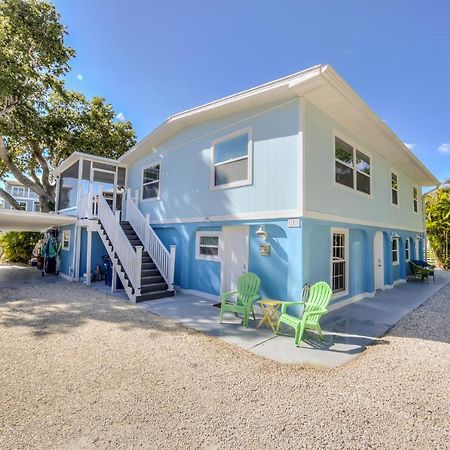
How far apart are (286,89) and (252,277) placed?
15.3 feet

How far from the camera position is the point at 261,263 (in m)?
6.97

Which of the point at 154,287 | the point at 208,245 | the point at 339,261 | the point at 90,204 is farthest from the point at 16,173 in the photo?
the point at 339,261

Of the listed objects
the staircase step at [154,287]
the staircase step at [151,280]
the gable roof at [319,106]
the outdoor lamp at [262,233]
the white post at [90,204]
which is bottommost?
the staircase step at [154,287]

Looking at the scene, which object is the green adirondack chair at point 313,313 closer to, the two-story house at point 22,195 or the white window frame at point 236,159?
the white window frame at point 236,159

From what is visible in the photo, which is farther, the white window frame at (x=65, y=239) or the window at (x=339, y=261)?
the white window frame at (x=65, y=239)

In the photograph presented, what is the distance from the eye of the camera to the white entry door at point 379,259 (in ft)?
33.8

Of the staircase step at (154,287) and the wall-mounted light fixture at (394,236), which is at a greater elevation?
the wall-mounted light fixture at (394,236)

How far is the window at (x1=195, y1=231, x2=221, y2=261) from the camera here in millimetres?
8375

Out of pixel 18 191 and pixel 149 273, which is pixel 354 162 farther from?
pixel 18 191

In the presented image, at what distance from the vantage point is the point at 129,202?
436 inches

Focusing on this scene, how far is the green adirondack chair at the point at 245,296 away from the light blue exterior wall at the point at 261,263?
592mm

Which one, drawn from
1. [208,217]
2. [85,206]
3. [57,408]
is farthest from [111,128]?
[57,408]

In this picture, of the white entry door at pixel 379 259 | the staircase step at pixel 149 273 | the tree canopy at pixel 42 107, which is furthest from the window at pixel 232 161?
the tree canopy at pixel 42 107

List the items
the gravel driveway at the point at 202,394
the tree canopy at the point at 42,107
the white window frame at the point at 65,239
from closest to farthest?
1. the gravel driveway at the point at 202,394
2. the white window frame at the point at 65,239
3. the tree canopy at the point at 42,107
